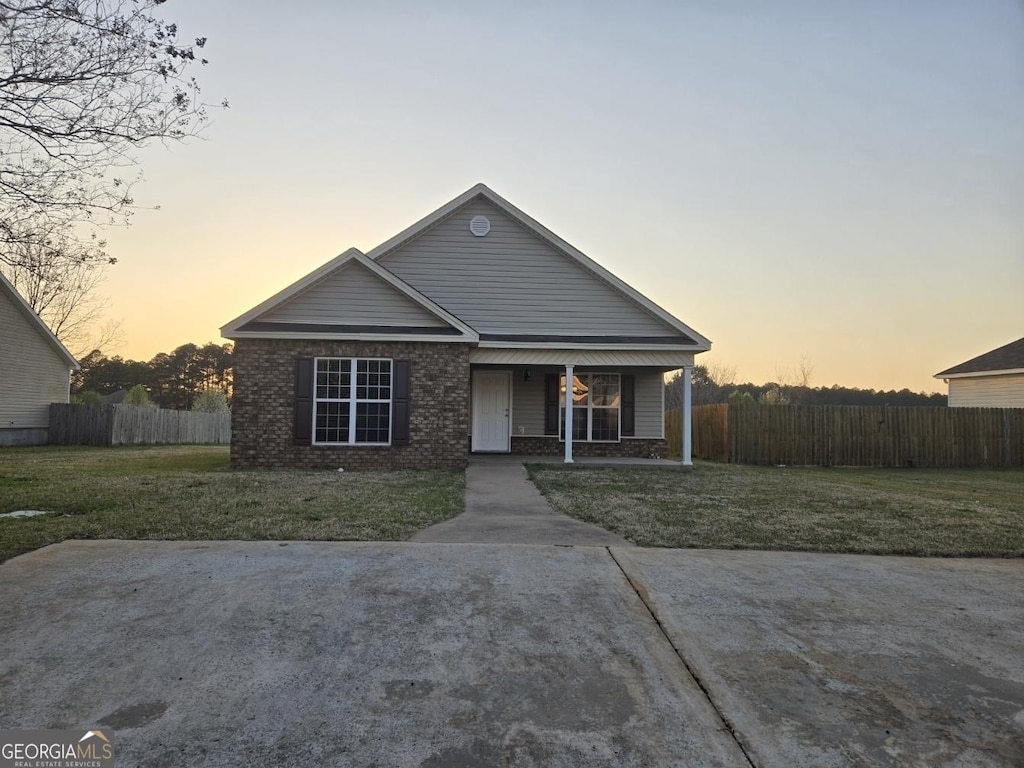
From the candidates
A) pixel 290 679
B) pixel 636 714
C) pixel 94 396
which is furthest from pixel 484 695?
pixel 94 396

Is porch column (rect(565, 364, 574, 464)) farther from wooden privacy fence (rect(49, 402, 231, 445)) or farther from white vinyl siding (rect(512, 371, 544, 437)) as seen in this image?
wooden privacy fence (rect(49, 402, 231, 445))

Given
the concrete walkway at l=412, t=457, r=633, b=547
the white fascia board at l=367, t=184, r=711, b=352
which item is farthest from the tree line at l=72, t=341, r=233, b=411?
the concrete walkway at l=412, t=457, r=633, b=547

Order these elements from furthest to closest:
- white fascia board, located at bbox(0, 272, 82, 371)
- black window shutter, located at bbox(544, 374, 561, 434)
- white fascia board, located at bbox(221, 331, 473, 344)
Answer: white fascia board, located at bbox(0, 272, 82, 371)
black window shutter, located at bbox(544, 374, 561, 434)
white fascia board, located at bbox(221, 331, 473, 344)

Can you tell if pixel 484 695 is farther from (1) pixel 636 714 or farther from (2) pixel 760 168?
(2) pixel 760 168

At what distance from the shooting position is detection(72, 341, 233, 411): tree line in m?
49.3

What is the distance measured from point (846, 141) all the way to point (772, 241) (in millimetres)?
3448

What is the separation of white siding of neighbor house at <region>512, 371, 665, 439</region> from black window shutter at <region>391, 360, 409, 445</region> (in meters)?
4.18

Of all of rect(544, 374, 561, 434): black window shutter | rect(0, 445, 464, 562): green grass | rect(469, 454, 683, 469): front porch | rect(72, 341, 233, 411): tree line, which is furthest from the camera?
rect(72, 341, 233, 411): tree line

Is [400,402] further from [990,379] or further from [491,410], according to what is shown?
[990,379]

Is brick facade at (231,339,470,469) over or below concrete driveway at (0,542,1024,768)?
over

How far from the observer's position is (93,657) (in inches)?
124

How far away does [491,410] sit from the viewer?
53.4 feet

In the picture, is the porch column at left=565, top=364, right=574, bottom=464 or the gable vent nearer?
the porch column at left=565, top=364, right=574, bottom=464

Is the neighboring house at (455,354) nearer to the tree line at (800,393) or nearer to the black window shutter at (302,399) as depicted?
the black window shutter at (302,399)
